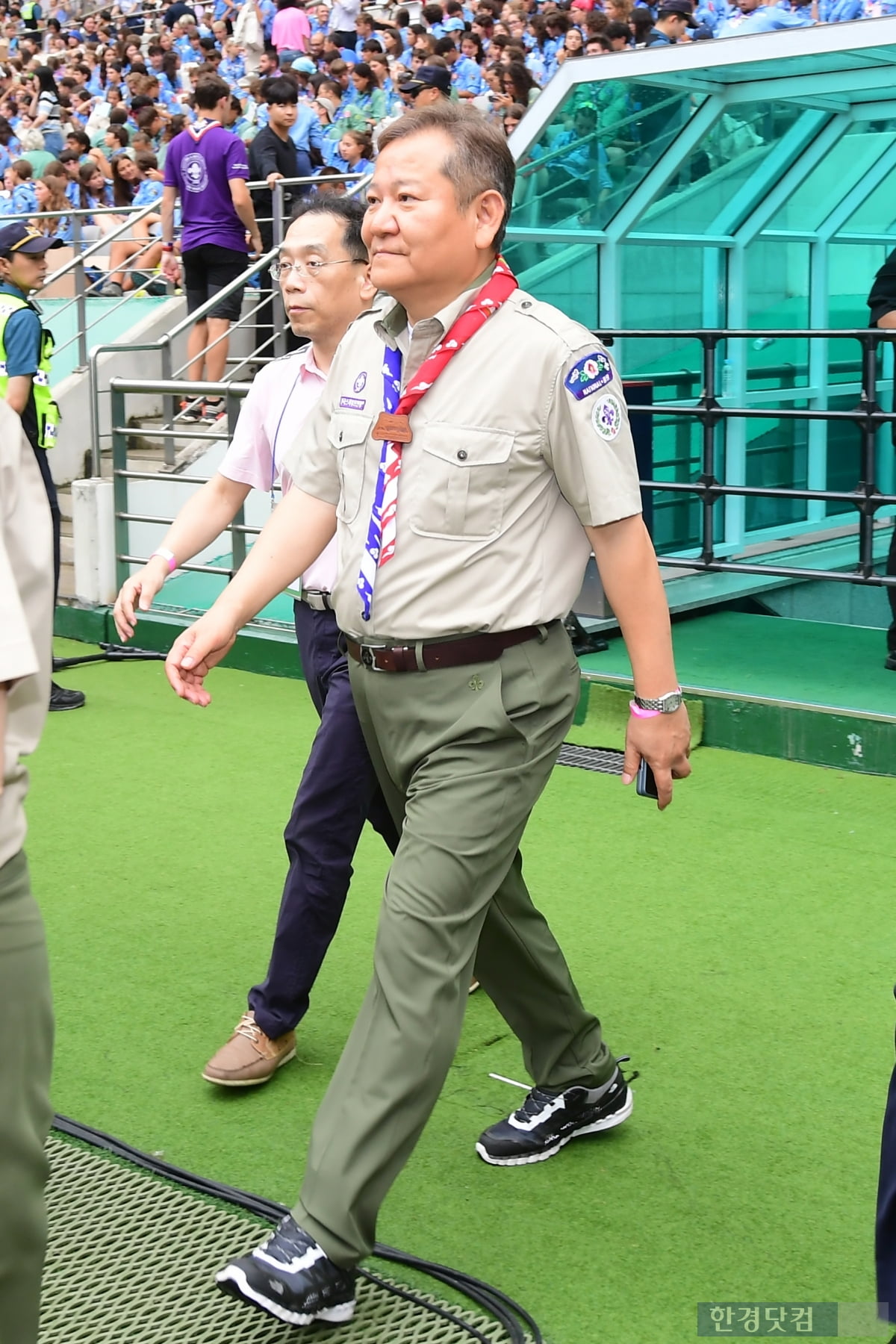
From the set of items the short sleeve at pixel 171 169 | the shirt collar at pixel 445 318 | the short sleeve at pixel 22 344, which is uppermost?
the short sleeve at pixel 171 169

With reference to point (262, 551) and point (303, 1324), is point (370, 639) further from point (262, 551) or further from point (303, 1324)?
point (303, 1324)

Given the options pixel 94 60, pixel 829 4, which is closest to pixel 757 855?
pixel 829 4

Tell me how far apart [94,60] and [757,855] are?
19.1 m

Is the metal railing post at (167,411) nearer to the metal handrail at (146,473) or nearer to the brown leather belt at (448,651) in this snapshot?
the metal handrail at (146,473)

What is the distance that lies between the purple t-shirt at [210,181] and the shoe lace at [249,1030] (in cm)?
789

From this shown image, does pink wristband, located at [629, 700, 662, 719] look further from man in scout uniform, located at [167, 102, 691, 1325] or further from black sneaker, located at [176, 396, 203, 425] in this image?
black sneaker, located at [176, 396, 203, 425]

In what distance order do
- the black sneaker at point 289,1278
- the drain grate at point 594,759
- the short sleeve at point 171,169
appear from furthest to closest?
the short sleeve at point 171,169, the drain grate at point 594,759, the black sneaker at point 289,1278

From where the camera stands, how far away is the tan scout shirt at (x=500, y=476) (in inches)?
104

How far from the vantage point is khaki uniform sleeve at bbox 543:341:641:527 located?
2.62 metres

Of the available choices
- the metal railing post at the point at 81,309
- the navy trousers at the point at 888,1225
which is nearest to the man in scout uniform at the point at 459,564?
the navy trousers at the point at 888,1225

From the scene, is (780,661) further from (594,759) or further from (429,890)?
(429,890)

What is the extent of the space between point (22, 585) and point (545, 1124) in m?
1.75

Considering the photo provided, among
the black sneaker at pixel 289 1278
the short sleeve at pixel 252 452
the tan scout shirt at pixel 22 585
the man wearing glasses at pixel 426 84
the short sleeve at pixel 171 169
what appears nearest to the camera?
the tan scout shirt at pixel 22 585

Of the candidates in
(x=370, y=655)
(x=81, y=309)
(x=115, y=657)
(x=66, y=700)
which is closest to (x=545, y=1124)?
(x=370, y=655)
